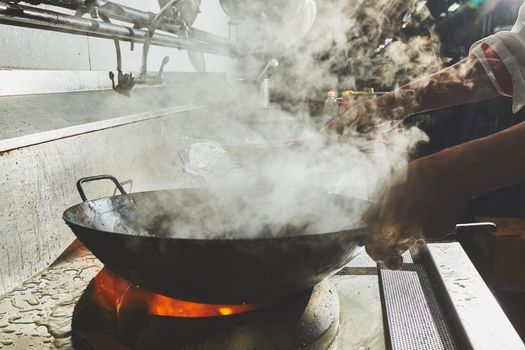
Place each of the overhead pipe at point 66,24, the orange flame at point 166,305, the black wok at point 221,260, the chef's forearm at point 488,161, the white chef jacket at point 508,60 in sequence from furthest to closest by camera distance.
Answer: the white chef jacket at point 508,60
the overhead pipe at point 66,24
the orange flame at point 166,305
the chef's forearm at point 488,161
the black wok at point 221,260

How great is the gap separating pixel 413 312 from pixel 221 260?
82 centimetres

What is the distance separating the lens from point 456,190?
0.88m

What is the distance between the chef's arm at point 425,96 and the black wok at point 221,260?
769 millimetres

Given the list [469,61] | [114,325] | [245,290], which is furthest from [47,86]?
[469,61]

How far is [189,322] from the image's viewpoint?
93 centimetres

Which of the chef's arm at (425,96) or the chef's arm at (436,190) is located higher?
the chef's arm at (425,96)

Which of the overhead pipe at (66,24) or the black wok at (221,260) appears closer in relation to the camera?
the black wok at (221,260)

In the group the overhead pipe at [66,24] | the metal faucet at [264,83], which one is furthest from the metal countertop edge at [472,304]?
the metal faucet at [264,83]

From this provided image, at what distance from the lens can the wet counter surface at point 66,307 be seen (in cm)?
107

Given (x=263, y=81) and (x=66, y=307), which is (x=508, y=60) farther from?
(x=263, y=81)

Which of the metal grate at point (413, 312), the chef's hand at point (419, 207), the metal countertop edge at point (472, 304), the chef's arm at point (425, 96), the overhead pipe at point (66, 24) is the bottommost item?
the metal grate at point (413, 312)

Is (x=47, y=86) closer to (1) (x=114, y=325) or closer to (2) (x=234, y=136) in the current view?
(1) (x=114, y=325)

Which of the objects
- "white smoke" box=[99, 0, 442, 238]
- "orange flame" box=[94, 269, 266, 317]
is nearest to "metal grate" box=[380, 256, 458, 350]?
"white smoke" box=[99, 0, 442, 238]

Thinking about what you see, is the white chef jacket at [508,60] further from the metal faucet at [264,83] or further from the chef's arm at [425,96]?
the metal faucet at [264,83]
